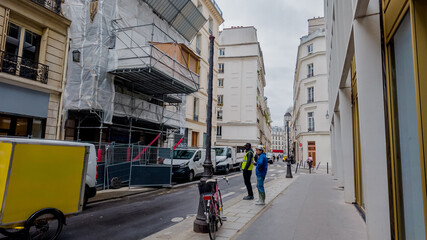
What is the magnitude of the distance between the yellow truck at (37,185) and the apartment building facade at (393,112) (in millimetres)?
5476

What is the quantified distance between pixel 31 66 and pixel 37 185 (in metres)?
8.97

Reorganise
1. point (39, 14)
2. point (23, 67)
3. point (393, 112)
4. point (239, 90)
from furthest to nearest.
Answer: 1. point (239, 90)
2. point (39, 14)
3. point (23, 67)
4. point (393, 112)

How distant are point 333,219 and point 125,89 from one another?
13771 mm

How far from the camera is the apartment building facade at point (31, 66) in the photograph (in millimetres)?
10562

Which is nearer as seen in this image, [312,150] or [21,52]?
[21,52]

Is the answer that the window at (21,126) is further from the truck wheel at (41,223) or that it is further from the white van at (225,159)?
the white van at (225,159)

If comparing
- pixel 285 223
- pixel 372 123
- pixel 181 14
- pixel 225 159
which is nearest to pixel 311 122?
pixel 225 159

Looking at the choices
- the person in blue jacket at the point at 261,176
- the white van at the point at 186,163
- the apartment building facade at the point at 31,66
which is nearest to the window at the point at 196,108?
the white van at the point at 186,163

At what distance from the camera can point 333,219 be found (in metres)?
6.55

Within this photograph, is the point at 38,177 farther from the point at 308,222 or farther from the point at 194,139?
the point at 194,139

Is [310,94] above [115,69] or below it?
above

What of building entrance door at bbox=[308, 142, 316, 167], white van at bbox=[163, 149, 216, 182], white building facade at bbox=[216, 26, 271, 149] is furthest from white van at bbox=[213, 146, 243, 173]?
white building facade at bbox=[216, 26, 271, 149]

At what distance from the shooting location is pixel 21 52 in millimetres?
11250

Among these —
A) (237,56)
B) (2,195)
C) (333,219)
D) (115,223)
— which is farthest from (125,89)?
(237,56)
